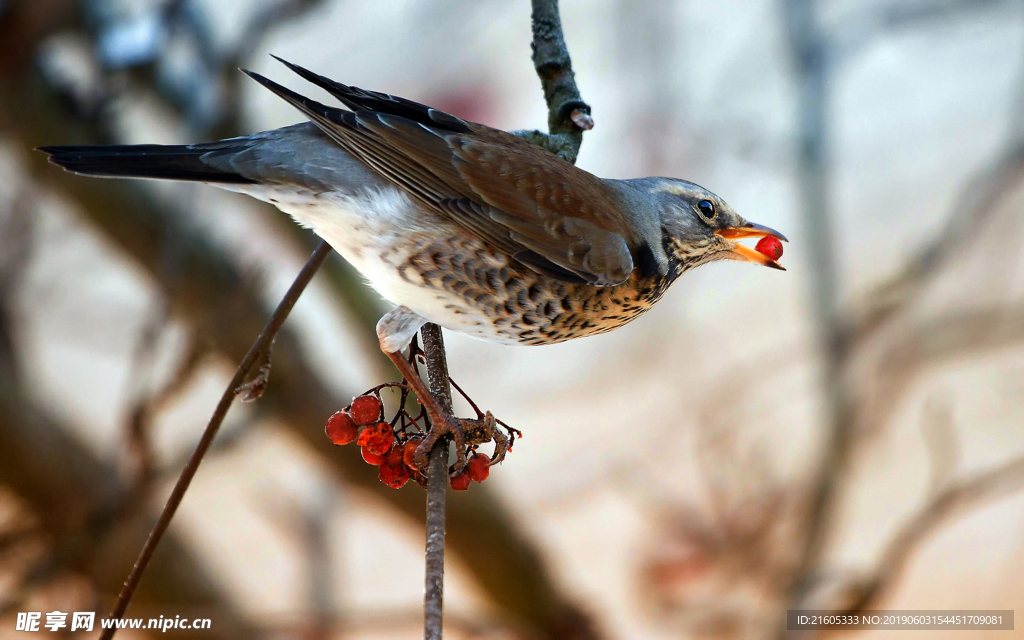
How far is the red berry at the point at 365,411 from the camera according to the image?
4.78 feet

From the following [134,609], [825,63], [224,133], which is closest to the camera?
[134,609]

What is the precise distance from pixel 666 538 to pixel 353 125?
9.45 feet

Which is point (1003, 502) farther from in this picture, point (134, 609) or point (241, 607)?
point (134, 609)

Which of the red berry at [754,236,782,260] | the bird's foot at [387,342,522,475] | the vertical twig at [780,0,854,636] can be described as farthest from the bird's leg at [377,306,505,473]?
the vertical twig at [780,0,854,636]

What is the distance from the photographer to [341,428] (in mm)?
1476

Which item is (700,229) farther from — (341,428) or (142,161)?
(142,161)

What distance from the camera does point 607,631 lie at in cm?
374

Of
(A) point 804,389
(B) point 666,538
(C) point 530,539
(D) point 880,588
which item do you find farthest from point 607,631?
(A) point 804,389

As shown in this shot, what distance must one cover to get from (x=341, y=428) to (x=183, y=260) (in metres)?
1.41

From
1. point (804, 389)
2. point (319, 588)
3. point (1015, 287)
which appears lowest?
point (319, 588)

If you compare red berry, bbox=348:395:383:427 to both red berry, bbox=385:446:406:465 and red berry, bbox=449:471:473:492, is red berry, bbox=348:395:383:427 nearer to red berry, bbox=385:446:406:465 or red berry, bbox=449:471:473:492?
red berry, bbox=385:446:406:465

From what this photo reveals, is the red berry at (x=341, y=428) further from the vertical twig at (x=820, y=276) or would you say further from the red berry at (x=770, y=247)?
the vertical twig at (x=820, y=276)

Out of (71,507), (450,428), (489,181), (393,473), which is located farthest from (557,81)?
(71,507)

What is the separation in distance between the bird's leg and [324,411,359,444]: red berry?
13 cm
